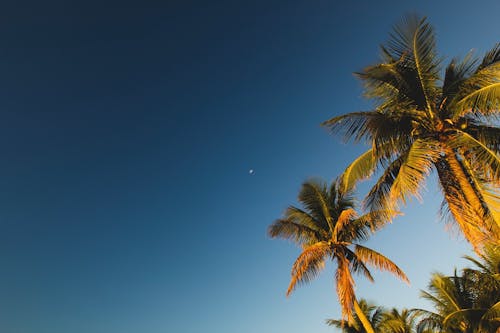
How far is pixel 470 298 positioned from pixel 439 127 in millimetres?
12238

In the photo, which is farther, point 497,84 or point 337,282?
point 337,282

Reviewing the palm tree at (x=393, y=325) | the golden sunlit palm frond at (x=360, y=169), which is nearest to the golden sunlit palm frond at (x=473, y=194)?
the golden sunlit palm frond at (x=360, y=169)

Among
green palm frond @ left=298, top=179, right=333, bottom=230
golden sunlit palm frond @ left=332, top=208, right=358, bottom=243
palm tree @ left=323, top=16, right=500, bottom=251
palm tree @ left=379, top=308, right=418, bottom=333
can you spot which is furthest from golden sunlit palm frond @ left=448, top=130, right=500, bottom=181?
palm tree @ left=379, top=308, right=418, bottom=333

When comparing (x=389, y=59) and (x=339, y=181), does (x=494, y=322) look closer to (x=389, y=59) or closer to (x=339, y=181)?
(x=339, y=181)

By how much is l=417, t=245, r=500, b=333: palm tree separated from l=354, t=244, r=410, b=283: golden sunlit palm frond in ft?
8.32

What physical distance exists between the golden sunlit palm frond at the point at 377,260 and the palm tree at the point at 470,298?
99.9 inches

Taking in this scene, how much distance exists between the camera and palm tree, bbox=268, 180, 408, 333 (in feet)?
52.0

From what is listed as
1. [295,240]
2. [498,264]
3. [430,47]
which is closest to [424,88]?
[430,47]

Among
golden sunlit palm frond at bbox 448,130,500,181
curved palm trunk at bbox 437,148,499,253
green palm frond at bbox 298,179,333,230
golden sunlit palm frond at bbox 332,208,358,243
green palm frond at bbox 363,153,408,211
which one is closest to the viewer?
golden sunlit palm frond at bbox 448,130,500,181

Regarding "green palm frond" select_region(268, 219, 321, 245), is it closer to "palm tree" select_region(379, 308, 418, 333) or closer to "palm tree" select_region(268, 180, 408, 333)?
"palm tree" select_region(268, 180, 408, 333)

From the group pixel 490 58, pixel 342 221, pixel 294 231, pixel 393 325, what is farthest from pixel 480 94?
pixel 393 325

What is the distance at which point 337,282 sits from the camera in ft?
55.0

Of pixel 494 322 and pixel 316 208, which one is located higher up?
pixel 316 208

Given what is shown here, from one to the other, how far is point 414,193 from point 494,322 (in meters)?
10.3
